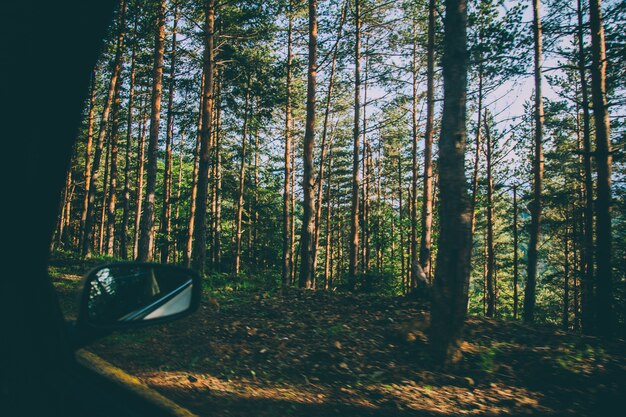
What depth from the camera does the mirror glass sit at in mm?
1595

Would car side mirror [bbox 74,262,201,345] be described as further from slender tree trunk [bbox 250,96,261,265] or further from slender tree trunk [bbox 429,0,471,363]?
slender tree trunk [bbox 250,96,261,265]

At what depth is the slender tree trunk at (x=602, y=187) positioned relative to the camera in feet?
27.4

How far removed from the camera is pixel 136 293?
173 cm

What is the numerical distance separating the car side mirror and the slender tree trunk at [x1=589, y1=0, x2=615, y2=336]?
32.8ft

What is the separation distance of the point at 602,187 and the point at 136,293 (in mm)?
11301

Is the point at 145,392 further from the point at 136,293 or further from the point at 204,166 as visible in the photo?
the point at 204,166

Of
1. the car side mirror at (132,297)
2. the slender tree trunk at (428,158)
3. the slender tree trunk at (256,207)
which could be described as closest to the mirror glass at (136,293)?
the car side mirror at (132,297)

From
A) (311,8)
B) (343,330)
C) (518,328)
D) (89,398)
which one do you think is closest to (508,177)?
(311,8)

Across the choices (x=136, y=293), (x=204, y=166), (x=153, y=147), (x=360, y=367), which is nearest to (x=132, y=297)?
(x=136, y=293)

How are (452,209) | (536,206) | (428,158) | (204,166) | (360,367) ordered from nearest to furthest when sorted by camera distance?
(360,367) < (452,209) < (204,166) < (536,206) < (428,158)

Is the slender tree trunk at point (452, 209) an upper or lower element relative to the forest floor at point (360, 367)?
upper

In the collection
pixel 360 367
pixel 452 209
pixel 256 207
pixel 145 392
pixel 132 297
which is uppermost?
pixel 256 207

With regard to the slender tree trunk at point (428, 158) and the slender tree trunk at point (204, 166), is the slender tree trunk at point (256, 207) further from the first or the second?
the slender tree trunk at point (428, 158)

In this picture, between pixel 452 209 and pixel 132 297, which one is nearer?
pixel 132 297
